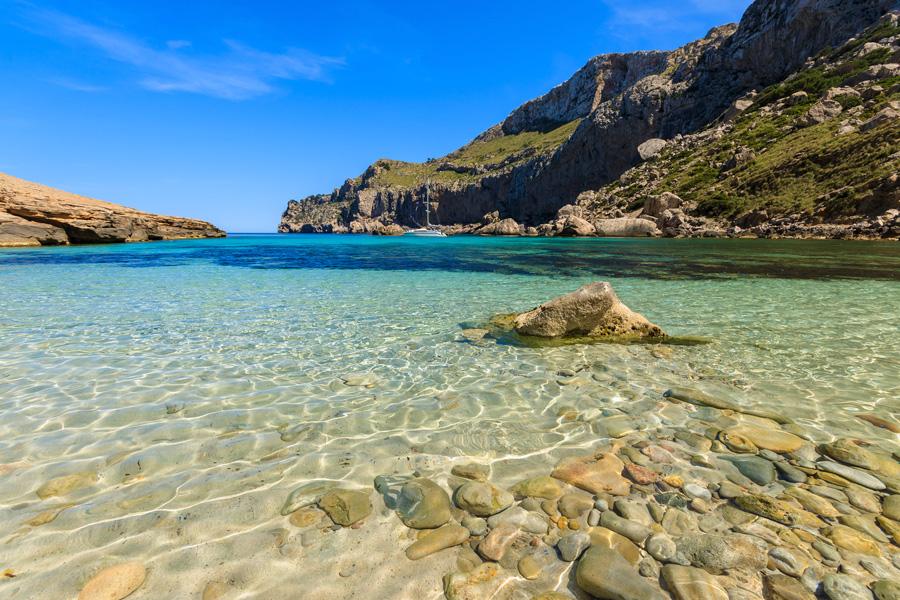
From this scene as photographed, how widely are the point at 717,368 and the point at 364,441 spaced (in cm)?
565

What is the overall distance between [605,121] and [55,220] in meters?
103

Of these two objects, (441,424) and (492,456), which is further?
(441,424)

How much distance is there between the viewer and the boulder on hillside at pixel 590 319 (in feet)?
26.5

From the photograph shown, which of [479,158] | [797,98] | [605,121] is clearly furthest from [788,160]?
[479,158]

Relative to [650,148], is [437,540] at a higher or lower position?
lower

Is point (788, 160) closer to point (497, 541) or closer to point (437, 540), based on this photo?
point (497, 541)

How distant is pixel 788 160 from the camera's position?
1924 inches

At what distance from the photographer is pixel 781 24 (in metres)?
76.1

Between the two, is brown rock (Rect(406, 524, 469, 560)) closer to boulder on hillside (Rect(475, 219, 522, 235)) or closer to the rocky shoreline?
the rocky shoreline

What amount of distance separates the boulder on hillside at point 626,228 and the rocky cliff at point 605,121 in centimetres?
3647

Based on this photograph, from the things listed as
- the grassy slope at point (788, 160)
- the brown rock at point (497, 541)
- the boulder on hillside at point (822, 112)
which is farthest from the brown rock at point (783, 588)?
the boulder on hillside at point (822, 112)

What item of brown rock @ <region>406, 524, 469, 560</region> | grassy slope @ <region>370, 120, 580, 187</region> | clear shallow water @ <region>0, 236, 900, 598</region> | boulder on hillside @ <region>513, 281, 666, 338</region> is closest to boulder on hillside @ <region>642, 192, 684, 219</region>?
clear shallow water @ <region>0, 236, 900, 598</region>

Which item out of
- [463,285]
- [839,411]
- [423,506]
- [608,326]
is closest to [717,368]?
[839,411]

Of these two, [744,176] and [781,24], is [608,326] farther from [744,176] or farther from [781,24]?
[781,24]
